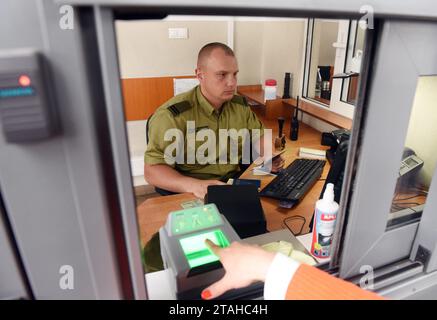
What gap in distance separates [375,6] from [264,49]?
2.88 m

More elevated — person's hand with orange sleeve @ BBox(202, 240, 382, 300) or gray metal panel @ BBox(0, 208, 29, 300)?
gray metal panel @ BBox(0, 208, 29, 300)

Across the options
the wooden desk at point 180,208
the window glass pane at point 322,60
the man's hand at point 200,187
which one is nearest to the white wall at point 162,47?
the window glass pane at point 322,60

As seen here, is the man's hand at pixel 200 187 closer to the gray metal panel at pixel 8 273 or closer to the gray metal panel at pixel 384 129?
the gray metal panel at pixel 384 129

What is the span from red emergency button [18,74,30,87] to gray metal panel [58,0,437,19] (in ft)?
0.32

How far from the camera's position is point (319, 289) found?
552mm

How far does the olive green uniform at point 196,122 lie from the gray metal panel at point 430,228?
1252 millimetres

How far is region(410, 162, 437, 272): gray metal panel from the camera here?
730mm

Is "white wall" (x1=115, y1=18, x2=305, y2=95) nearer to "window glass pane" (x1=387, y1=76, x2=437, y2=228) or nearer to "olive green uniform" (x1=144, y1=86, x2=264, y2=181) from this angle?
"olive green uniform" (x1=144, y1=86, x2=264, y2=181)

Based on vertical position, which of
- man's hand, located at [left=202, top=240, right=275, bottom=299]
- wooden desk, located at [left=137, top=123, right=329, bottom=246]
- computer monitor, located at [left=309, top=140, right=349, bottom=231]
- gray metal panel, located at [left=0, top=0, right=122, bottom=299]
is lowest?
wooden desk, located at [left=137, top=123, right=329, bottom=246]

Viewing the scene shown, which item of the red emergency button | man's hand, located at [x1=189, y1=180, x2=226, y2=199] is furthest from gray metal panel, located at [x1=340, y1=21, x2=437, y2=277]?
man's hand, located at [x1=189, y1=180, x2=226, y2=199]

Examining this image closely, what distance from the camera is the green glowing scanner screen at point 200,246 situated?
657 mm

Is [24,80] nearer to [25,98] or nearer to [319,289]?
[25,98]

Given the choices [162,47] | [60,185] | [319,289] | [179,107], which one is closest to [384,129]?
[319,289]

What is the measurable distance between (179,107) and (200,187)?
2.10 feet
